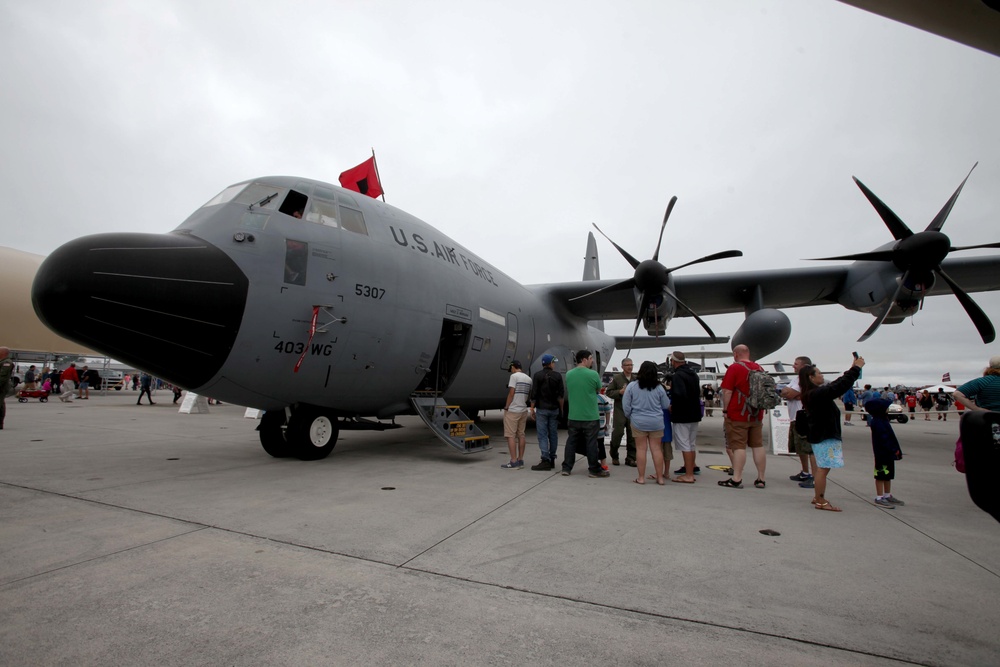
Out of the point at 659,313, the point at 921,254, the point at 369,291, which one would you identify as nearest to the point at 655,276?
the point at 659,313

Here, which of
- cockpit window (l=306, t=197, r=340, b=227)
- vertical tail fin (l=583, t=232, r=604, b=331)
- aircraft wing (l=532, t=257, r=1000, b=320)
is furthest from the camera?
vertical tail fin (l=583, t=232, r=604, b=331)

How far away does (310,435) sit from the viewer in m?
7.08

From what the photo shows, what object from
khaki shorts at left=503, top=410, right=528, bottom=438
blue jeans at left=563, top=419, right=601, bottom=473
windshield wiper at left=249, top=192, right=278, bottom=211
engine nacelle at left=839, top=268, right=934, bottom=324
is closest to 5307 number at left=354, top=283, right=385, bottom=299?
windshield wiper at left=249, top=192, right=278, bottom=211

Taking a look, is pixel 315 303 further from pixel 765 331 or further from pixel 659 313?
pixel 765 331

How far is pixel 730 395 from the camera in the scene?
6.28 m

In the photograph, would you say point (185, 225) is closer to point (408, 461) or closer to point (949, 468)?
point (408, 461)

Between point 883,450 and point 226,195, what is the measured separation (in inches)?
339

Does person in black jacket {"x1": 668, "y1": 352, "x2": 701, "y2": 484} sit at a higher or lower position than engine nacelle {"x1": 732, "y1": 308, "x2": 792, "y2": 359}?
lower

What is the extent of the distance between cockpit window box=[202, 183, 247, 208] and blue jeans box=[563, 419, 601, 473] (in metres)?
5.52

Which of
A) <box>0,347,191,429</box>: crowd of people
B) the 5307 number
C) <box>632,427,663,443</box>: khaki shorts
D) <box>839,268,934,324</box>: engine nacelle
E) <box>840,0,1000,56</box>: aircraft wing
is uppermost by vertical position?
<box>839,268,934,324</box>: engine nacelle

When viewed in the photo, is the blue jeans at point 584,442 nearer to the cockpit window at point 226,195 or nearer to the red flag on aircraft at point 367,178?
the cockpit window at point 226,195

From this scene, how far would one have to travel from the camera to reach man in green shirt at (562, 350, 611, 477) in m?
6.76

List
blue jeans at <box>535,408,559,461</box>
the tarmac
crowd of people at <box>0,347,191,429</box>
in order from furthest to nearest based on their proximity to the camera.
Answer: crowd of people at <box>0,347,191,429</box> < blue jeans at <box>535,408,559,461</box> < the tarmac

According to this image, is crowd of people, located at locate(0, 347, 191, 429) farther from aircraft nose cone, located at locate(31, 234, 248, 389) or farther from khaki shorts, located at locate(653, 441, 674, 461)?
khaki shorts, located at locate(653, 441, 674, 461)
